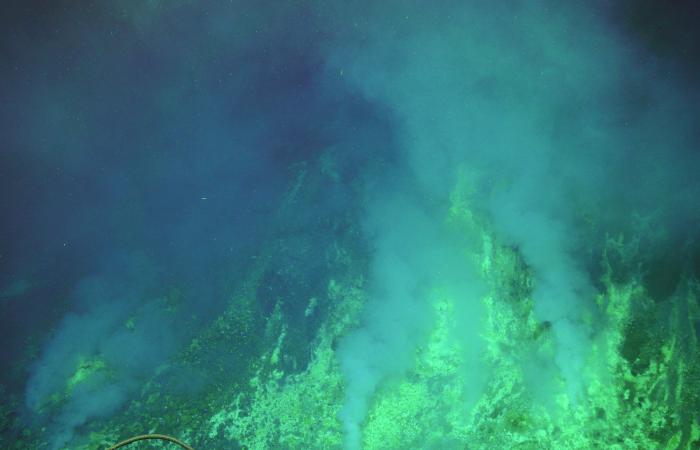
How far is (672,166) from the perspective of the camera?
302cm

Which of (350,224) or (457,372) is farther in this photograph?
(350,224)

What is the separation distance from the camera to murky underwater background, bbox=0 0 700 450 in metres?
2.92

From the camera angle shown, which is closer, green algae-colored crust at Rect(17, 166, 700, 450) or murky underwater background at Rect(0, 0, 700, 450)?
green algae-colored crust at Rect(17, 166, 700, 450)

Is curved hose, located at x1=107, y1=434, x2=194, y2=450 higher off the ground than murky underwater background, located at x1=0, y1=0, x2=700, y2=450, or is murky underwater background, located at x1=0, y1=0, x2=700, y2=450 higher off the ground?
murky underwater background, located at x1=0, y1=0, x2=700, y2=450

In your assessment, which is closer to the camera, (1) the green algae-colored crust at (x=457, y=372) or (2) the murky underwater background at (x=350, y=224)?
(1) the green algae-colored crust at (x=457, y=372)

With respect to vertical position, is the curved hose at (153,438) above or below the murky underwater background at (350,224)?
below

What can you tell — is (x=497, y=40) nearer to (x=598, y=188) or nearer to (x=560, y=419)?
(x=598, y=188)

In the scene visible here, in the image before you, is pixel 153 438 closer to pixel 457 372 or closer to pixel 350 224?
pixel 350 224

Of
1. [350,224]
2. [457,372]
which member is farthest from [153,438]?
[457,372]

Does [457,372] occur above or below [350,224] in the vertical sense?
below

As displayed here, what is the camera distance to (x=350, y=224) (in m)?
3.43

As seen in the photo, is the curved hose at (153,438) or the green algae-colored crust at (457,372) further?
the curved hose at (153,438)

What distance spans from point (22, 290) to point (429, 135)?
3.96 meters

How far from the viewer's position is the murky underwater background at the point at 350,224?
292 centimetres
